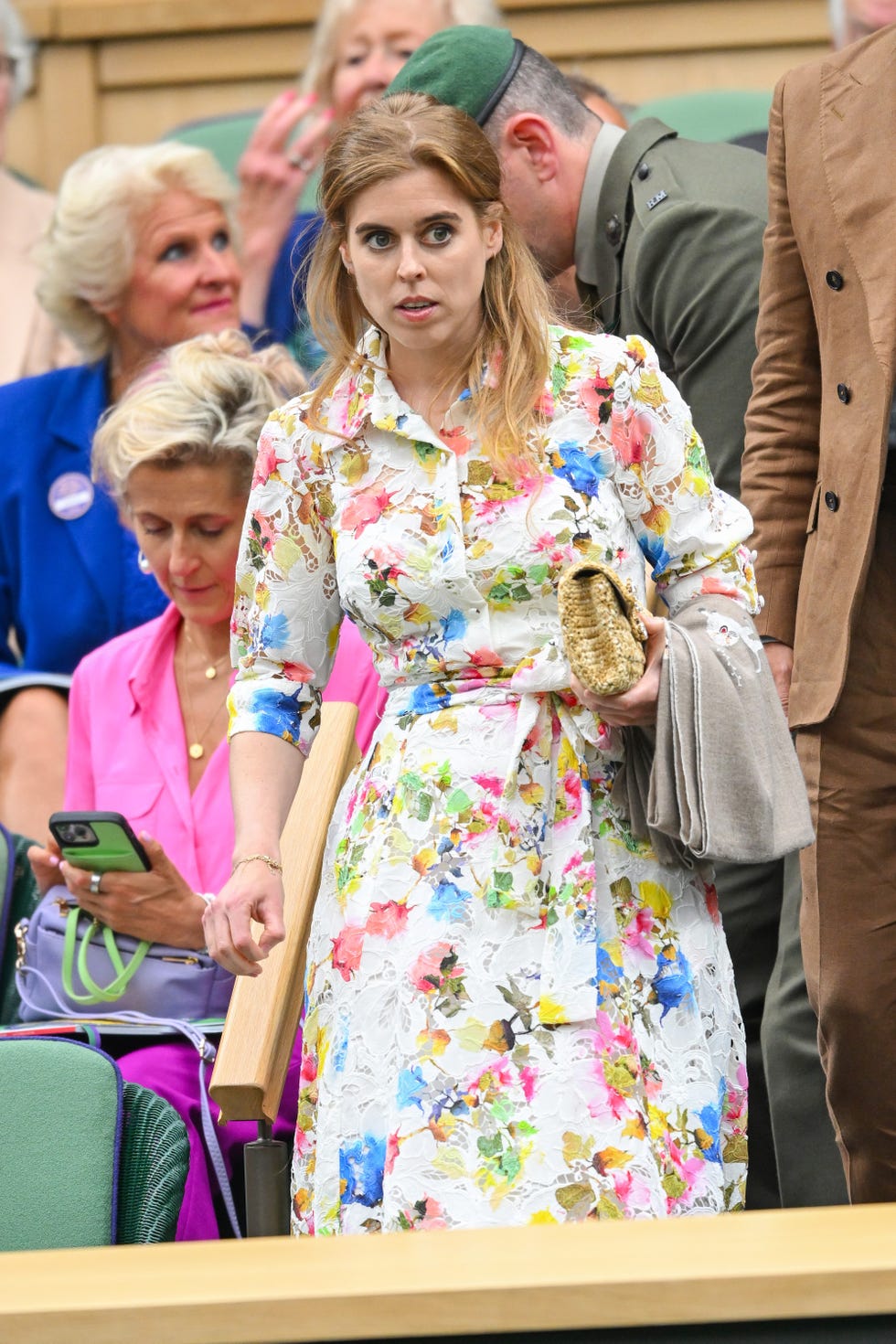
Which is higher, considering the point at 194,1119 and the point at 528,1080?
the point at 528,1080

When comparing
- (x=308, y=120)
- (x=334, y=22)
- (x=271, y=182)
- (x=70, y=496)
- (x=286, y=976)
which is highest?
(x=334, y=22)

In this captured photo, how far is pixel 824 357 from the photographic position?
2.59 metres

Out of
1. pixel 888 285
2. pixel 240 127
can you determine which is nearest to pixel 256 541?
pixel 888 285

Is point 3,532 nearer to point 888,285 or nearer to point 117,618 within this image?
point 117,618

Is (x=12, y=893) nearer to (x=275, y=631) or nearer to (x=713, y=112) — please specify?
(x=275, y=631)

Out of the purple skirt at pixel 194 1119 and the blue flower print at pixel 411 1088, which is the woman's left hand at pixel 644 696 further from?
the purple skirt at pixel 194 1119

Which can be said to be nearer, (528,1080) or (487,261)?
(528,1080)

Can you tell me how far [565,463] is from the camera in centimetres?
215

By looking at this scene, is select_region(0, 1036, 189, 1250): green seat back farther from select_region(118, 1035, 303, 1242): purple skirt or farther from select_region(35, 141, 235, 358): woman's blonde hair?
select_region(35, 141, 235, 358): woman's blonde hair

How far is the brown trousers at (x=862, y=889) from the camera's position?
2.56m

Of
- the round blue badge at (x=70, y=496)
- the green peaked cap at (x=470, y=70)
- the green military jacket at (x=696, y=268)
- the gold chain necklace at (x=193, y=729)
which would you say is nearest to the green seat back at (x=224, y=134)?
the round blue badge at (x=70, y=496)

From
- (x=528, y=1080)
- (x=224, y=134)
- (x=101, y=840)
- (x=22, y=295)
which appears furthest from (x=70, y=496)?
(x=528, y=1080)

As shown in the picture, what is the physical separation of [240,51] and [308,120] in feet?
2.00

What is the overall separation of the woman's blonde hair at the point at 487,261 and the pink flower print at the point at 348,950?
0.51 meters
